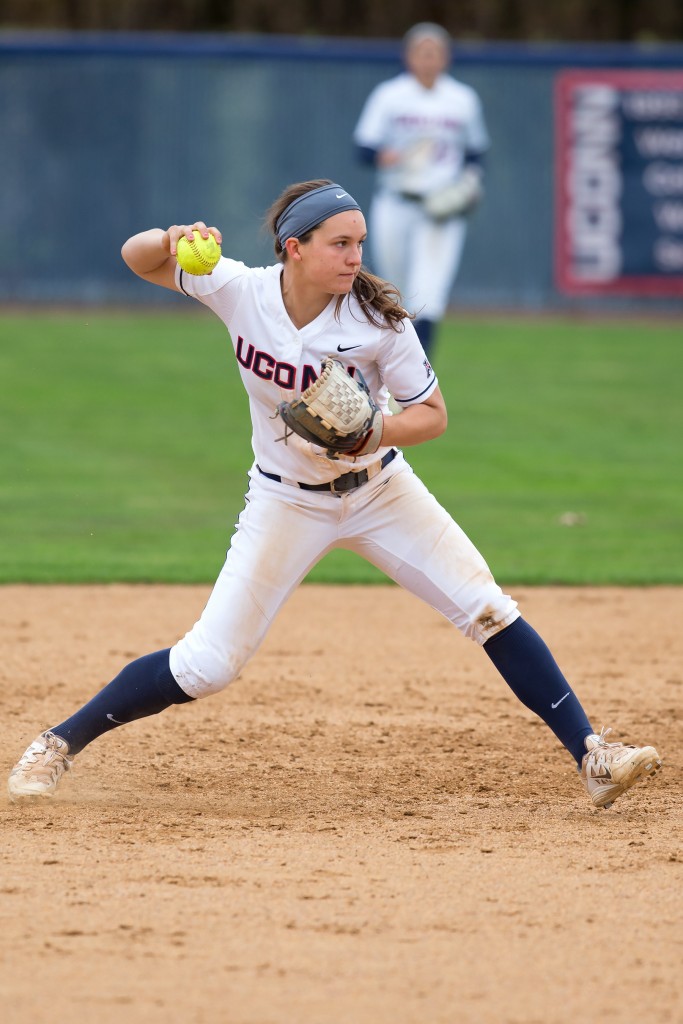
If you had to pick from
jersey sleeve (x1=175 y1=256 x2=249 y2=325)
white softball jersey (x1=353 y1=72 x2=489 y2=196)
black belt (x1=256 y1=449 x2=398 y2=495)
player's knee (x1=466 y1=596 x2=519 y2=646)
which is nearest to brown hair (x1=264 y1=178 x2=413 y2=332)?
jersey sleeve (x1=175 y1=256 x2=249 y2=325)

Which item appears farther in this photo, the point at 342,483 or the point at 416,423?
the point at 342,483

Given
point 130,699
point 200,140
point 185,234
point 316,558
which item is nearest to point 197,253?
point 185,234

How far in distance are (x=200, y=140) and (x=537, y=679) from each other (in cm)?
1313

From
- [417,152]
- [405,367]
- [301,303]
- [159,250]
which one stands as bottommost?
[417,152]

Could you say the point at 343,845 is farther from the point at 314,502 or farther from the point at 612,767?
the point at 314,502

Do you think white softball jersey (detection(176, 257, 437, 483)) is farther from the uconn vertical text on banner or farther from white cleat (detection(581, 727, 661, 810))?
the uconn vertical text on banner

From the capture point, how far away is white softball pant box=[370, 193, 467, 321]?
414 inches

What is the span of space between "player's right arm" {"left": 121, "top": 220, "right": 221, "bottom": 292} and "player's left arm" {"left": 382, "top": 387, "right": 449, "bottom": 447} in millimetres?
679

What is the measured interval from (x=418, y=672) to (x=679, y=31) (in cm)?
2042

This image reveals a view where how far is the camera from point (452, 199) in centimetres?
1054

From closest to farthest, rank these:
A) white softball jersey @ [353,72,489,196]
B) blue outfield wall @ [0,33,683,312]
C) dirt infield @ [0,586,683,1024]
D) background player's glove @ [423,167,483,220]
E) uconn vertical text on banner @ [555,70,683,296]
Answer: dirt infield @ [0,586,683,1024]
background player's glove @ [423,167,483,220]
white softball jersey @ [353,72,489,196]
uconn vertical text on banner @ [555,70,683,296]
blue outfield wall @ [0,33,683,312]

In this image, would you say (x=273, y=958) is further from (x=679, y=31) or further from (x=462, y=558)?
(x=679, y=31)

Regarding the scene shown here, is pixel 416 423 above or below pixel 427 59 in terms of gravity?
below

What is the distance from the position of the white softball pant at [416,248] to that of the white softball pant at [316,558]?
6.12 m
